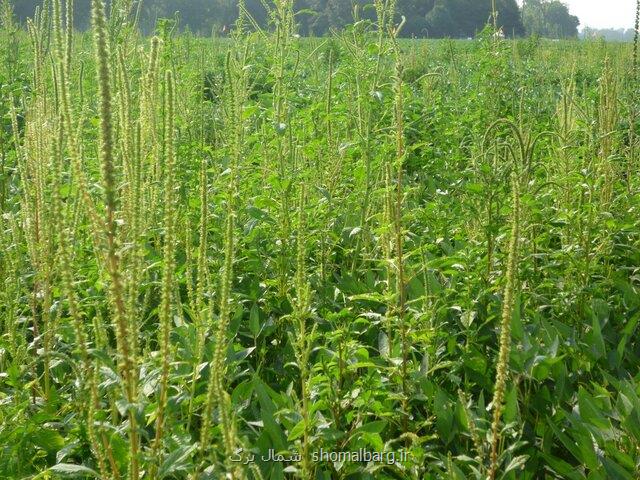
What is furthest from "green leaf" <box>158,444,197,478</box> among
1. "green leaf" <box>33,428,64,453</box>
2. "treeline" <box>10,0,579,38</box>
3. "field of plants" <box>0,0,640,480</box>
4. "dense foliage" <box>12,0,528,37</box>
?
"treeline" <box>10,0,579,38</box>

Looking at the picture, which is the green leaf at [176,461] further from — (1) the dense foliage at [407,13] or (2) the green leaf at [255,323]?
(1) the dense foliage at [407,13]

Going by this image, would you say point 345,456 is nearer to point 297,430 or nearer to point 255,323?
point 297,430

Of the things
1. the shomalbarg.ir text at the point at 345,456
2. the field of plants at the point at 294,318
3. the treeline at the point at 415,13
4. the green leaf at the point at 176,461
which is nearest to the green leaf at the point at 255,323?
the field of plants at the point at 294,318

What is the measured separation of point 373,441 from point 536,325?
0.90m

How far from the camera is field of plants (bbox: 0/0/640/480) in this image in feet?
5.14

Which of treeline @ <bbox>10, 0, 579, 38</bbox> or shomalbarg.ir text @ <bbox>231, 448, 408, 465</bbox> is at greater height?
treeline @ <bbox>10, 0, 579, 38</bbox>

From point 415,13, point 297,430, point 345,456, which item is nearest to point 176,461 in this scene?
point 297,430

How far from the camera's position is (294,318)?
2031 mm

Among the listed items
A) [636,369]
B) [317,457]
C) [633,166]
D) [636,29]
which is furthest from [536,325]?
[636,29]

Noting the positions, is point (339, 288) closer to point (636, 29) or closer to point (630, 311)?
point (630, 311)

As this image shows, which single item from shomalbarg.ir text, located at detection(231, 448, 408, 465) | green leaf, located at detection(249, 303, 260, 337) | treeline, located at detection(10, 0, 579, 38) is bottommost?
shomalbarg.ir text, located at detection(231, 448, 408, 465)

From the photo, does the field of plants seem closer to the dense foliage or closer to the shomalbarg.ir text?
the shomalbarg.ir text

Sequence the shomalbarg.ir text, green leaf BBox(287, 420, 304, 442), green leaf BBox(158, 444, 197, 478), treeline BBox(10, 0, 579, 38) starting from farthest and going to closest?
1. treeline BBox(10, 0, 579, 38)
2. the shomalbarg.ir text
3. green leaf BBox(287, 420, 304, 442)
4. green leaf BBox(158, 444, 197, 478)

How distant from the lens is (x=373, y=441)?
1.92 m
